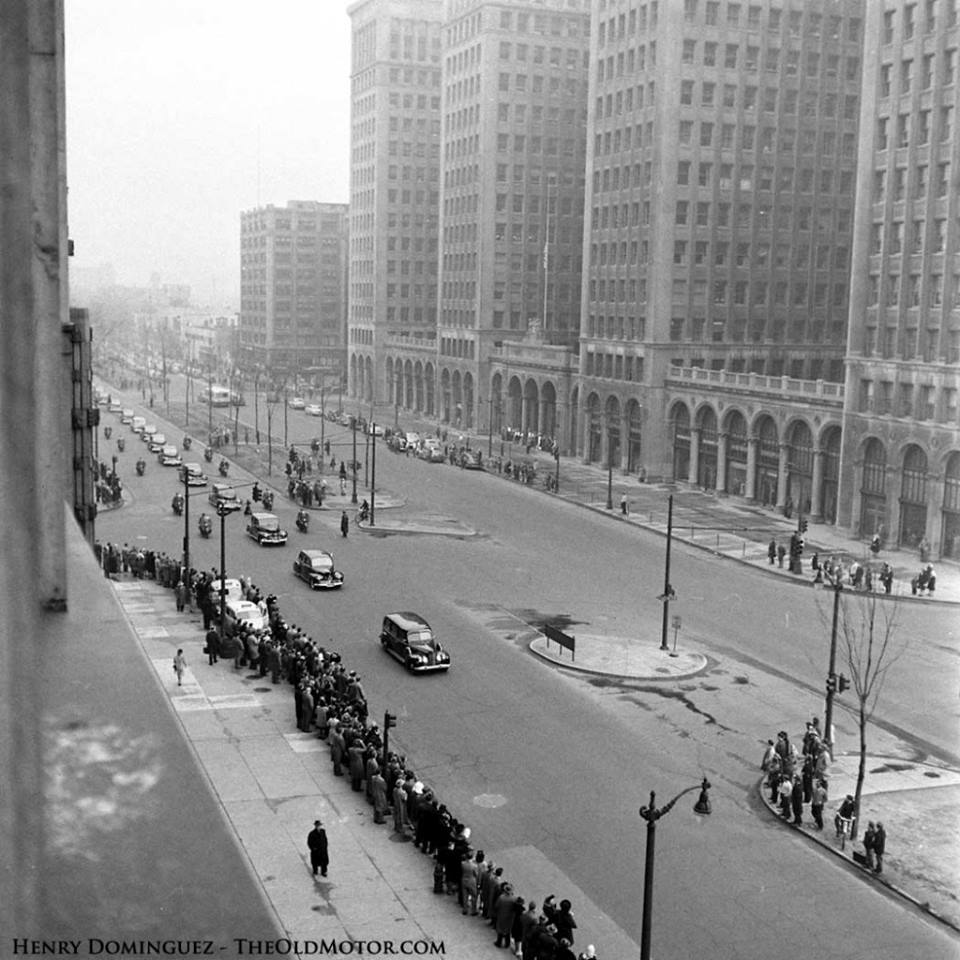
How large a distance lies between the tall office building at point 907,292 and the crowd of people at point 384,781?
3094 cm

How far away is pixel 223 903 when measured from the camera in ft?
7.30

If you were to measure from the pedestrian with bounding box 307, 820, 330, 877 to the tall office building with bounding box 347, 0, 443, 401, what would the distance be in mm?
115070

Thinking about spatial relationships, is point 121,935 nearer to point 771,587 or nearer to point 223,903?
point 223,903

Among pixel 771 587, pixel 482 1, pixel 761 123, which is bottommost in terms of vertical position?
pixel 771 587

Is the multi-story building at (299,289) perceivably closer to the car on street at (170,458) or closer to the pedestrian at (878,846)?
the car on street at (170,458)

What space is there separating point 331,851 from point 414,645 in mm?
12219

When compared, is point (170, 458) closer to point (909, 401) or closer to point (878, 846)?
point (909, 401)

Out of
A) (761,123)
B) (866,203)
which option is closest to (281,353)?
(761,123)

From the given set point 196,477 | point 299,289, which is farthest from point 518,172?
point 299,289

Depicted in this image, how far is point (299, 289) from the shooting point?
186m

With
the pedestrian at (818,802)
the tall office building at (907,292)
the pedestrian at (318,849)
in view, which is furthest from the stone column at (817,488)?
the pedestrian at (318,849)

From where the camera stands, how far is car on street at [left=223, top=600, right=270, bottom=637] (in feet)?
119

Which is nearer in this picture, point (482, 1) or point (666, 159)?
point (666, 159)

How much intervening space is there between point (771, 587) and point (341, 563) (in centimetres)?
1689
